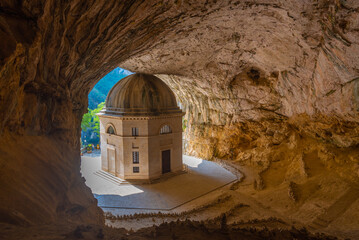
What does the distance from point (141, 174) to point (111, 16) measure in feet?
45.7

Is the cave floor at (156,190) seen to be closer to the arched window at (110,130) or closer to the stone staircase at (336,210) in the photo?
the arched window at (110,130)

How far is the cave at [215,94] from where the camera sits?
6.11 m

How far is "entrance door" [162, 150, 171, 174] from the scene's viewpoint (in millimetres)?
21438

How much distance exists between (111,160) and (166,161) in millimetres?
4704

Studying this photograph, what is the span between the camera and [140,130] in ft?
66.2

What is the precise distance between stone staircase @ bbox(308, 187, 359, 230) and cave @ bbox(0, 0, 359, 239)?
0.05m

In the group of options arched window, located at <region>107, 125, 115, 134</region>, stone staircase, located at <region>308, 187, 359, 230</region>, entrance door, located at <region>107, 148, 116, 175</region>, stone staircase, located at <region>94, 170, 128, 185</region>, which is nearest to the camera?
stone staircase, located at <region>308, 187, 359, 230</region>

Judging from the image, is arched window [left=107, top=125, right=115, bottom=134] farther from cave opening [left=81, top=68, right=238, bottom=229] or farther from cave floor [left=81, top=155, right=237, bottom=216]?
cave floor [left=81, top=155, right=237, bottom=216]

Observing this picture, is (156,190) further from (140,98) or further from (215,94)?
(215,94)

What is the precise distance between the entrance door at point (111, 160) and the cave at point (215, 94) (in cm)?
778

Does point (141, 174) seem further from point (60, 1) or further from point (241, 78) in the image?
point (60, 1)

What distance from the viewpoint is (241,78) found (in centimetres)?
2266

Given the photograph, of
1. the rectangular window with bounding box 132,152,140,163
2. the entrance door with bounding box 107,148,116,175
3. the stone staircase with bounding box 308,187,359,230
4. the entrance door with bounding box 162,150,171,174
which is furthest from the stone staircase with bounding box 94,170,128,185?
the stone staircase with bounding box 308,187,359,230

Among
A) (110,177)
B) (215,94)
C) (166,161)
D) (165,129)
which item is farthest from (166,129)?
(215,94)
